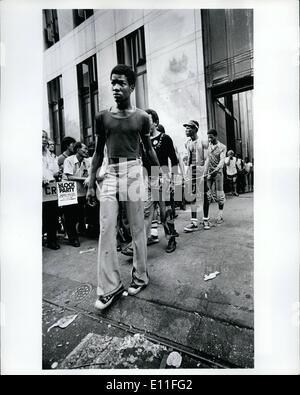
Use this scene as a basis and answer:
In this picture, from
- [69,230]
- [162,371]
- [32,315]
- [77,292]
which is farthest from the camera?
[69,230]

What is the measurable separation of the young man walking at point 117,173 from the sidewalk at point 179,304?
0.18m

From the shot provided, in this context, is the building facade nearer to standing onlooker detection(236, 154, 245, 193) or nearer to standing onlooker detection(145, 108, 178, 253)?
standing onlooker detection(236, 154, 245, 193)

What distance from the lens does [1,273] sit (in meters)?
1.50

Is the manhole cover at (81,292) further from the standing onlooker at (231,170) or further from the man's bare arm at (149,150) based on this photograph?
the standing onlooker at (231,170)

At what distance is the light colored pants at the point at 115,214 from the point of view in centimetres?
150

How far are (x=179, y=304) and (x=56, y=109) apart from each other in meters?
2.47

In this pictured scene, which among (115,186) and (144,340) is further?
(115,186)

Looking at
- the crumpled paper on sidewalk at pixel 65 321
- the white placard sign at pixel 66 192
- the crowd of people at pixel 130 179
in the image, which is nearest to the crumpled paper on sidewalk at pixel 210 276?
the crowd of people at pixel 130 179

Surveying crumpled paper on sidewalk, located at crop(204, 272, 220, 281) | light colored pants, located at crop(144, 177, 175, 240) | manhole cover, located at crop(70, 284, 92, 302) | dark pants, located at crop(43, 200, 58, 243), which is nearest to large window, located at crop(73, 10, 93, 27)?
light colored pants, located at crop(144, 177, 175, 240)

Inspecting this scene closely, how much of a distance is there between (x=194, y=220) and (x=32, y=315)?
219 cm

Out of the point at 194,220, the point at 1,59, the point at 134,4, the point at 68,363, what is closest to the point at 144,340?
the point at 68,363

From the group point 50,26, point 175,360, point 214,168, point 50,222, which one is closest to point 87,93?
point 50,26

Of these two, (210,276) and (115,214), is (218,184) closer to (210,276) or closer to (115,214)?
(210,276)
